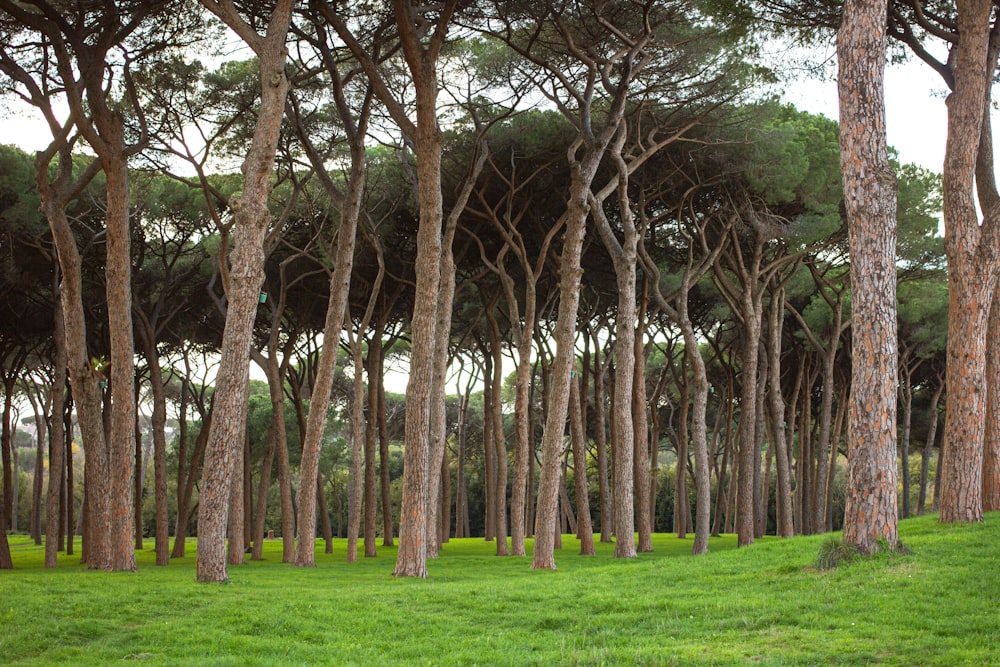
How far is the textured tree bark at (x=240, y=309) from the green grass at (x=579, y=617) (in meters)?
0.73

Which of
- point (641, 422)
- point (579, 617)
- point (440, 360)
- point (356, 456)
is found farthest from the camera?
point (641, 422)

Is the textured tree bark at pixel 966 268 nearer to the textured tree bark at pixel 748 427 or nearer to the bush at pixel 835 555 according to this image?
the bush at pixel 835 555

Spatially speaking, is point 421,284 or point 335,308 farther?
point 335,308

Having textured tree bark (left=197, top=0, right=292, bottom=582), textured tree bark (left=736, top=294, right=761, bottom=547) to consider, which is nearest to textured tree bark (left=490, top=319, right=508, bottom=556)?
textured tree bark (left=736, top=294, right=761, bottom=547)

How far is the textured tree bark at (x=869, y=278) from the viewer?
10.3 m

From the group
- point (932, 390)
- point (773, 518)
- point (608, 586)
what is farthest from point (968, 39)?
point (773, 518)

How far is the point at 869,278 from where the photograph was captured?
10570mm

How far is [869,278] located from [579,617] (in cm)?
465

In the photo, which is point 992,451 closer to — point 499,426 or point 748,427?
point 748,427

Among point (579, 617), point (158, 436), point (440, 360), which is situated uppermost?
point (440, 360)

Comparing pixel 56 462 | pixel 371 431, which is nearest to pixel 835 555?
→ pixel 371 431

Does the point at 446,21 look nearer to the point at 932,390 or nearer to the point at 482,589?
the point at 482,589

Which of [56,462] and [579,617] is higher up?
[56,462]

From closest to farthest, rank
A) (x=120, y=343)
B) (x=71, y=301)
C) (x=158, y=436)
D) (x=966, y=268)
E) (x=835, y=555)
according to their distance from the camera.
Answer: (x=835, y=555)
(x=966, y=268)
(x=120, y=343)
(x=71, y=301)
(x=158, y=436)
